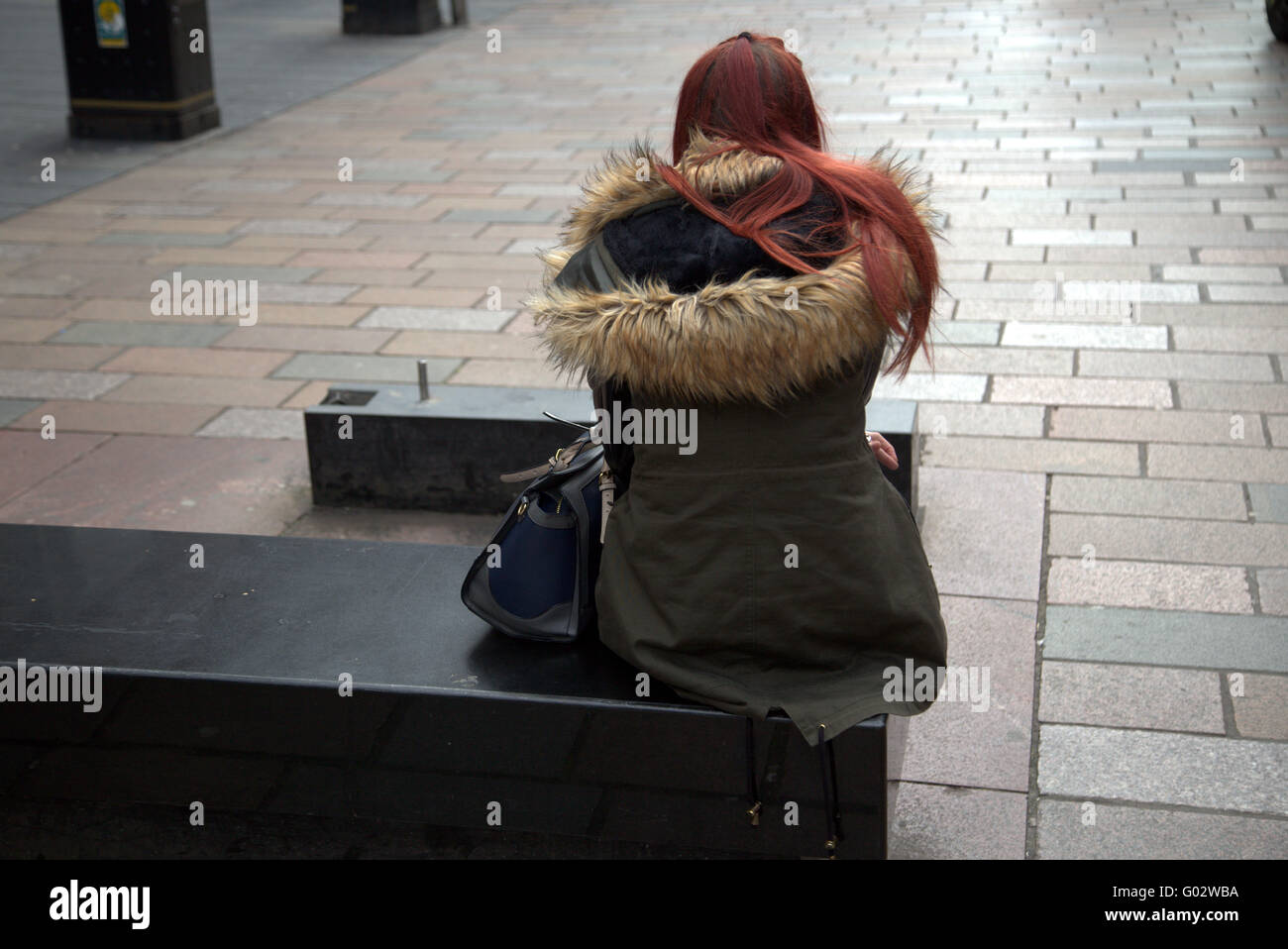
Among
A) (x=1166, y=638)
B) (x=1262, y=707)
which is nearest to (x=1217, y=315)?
(x=1166, y=638)

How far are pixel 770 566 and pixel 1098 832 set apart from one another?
3.40ft

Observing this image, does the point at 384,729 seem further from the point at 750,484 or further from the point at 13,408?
the point at 13,408

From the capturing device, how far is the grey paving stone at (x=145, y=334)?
655 centimetres

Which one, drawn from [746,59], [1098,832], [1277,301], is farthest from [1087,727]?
[1277,301]

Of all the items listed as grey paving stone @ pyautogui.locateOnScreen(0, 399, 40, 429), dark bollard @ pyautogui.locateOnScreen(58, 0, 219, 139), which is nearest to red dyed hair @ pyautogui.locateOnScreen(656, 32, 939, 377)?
grey paving stone @ pyautogui.locateOnScreen(0, 399, 40, 429)

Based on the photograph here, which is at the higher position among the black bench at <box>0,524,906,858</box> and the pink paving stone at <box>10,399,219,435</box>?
the black bench at <box>0,524,906,858</box>

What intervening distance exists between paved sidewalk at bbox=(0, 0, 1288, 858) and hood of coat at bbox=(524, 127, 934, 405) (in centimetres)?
119

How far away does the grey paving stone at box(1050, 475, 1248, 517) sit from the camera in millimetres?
4641

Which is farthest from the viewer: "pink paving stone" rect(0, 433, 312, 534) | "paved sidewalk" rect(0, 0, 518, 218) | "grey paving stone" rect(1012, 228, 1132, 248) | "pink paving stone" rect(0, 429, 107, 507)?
"paved sidewalk" rect(0, 0, 518, 218)

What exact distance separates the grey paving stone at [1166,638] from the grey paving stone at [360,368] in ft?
9.72

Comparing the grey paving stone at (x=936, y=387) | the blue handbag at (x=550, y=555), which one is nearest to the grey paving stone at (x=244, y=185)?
the grey paving stone at (x=936, y=387)

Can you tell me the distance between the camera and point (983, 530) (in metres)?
4.57

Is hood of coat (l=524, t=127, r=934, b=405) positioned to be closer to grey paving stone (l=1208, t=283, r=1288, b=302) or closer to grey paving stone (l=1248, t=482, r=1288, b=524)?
grey paving stone (l=1248, t=482, r=1288, b=524)
